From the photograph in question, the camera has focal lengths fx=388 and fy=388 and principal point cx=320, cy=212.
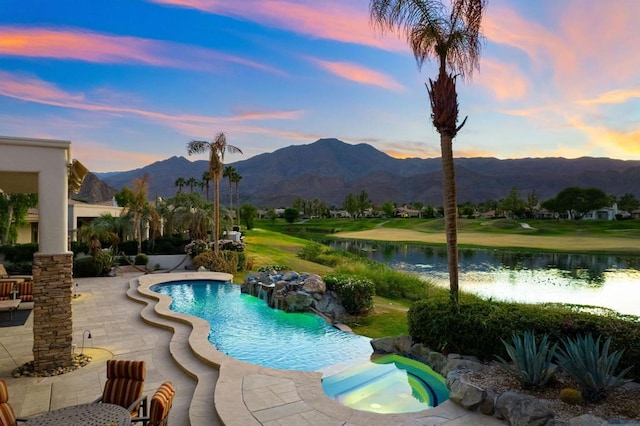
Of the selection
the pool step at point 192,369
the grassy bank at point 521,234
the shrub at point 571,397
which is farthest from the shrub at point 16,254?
the grassy bank at point 521,234

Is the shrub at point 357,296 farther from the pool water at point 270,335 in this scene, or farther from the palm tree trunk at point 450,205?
the palm tree trunk at point 450,205

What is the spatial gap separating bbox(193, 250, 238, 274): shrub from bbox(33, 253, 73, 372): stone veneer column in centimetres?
1550

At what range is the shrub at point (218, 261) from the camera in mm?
23547

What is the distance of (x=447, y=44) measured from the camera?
32.0 ft

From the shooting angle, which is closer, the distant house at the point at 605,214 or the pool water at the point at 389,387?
the pool water at the point at 389,387

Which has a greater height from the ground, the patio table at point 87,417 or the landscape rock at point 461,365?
the patio table at point 87,417

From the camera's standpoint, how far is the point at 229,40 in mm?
21250

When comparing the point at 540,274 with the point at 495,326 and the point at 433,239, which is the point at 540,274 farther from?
the point at 433,239

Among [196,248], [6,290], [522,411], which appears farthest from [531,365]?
[196,248]

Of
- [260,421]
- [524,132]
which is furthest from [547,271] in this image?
[260,421]

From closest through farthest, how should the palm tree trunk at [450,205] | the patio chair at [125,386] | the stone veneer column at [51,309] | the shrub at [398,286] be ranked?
the patio chair at [125,386] < the stone veneer column at [51,309] < the palm tree trunk at [450,205] < the shrub at [398,286]

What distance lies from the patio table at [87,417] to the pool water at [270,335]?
4.61 meters

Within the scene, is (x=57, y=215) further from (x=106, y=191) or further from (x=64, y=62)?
(x=106, y=191)

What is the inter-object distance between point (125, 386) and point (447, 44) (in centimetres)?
993
